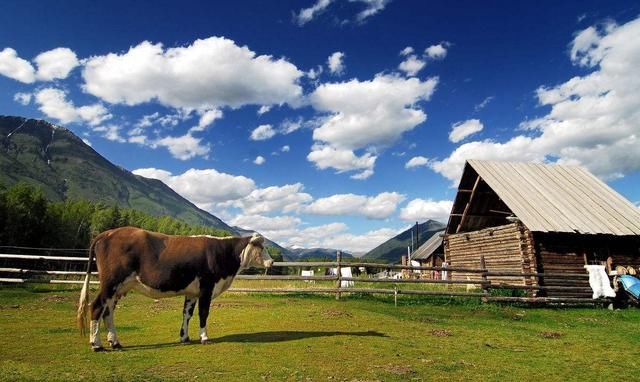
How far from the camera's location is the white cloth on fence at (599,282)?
1958 centimetres

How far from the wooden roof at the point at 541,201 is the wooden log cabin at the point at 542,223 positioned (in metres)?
0.06

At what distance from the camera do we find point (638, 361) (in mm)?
8344

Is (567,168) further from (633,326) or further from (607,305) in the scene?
(633,326)

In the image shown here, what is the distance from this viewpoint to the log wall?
860 inches

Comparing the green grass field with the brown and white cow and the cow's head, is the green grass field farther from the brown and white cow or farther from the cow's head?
the cow's head

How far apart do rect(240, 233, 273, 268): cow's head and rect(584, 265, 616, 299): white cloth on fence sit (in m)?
18.0

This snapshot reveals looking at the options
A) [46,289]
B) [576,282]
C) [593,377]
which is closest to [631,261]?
[576,282]

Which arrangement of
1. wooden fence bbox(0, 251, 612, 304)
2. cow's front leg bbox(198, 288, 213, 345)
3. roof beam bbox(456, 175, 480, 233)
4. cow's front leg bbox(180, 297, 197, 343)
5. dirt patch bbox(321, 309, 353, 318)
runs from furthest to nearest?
roof beam bbox(456, 175, 480, 233) < wooden fence bbox(0, 251, 612, 304) < dirt patch bbox(321, 309, 353, 318) < cow's front leg bbox(180, 297, 197, 343) < cow's front leg bbox(198, 288, 213, 345)

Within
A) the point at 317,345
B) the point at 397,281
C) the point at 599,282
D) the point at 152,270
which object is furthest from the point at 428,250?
the point at 152,270

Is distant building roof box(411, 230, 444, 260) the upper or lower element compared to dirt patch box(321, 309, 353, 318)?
upper

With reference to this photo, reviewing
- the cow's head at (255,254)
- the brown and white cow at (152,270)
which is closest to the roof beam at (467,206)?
the cow's head at (255,254)

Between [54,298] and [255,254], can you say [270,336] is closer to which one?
[255,254]

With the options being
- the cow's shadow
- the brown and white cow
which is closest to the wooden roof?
the cow's shadow

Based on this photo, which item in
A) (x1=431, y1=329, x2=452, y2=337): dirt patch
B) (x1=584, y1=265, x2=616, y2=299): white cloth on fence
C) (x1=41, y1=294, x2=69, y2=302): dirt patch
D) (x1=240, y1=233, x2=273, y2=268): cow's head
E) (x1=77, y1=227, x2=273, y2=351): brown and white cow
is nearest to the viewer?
(x1=77, y1=227, x2=273, y2=351): brown and white cow
